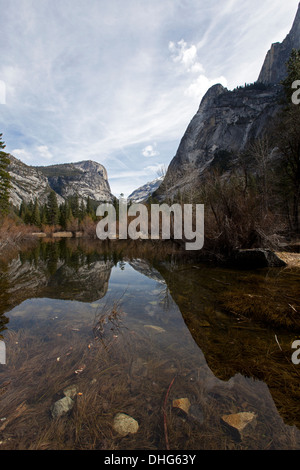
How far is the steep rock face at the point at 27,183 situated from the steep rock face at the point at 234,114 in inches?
4180

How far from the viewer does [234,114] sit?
4205 inches

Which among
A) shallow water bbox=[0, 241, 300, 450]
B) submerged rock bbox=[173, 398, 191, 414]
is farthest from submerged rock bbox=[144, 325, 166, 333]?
submerged rock bbox=[173, 398, 191, 414]

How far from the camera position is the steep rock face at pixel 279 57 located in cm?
10527

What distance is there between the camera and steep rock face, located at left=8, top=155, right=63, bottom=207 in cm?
14614

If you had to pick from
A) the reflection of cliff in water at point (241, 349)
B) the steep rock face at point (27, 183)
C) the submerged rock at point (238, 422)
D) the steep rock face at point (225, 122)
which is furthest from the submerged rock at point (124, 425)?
the steep rock face at point (27, 183)

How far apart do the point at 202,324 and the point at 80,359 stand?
97.3 inches

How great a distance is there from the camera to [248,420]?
6.97 ft

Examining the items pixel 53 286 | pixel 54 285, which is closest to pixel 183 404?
pixel 53 286

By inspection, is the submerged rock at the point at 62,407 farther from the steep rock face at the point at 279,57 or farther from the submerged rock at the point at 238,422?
the steep rock face at the point at 279,57

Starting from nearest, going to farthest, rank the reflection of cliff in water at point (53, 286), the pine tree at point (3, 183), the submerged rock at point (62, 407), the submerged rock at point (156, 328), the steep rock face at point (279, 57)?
1. the submerged rock at point (62, 407)
2. the submerged rock at point (156, 328)
3. the reflection of cliff in water at point (53, 286)
4. the pine tree at point (3, 183)
5. the steep rock face at point (279, 57)

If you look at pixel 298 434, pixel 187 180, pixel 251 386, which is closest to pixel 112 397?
pixel 251 386

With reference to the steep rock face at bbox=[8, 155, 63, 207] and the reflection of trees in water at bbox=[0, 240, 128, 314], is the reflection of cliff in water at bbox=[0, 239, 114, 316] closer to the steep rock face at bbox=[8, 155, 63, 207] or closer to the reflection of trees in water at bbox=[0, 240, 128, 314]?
the reflection of trees in water at bbox=[0, 240, 128, 314]

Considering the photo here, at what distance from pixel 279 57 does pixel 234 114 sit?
4522 cm

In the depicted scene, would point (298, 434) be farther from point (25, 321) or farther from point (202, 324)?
point (25, 321)
